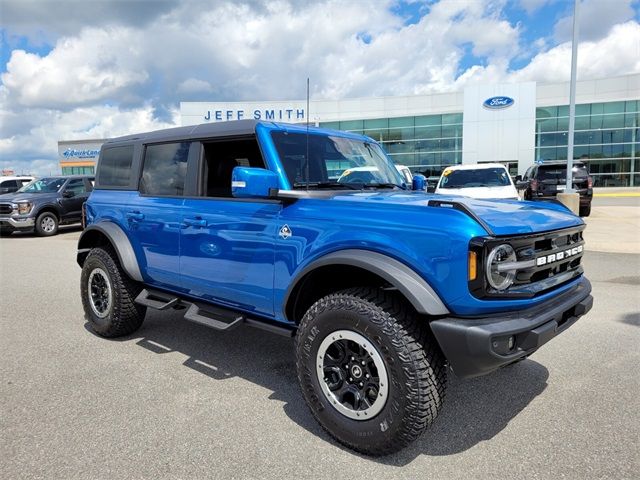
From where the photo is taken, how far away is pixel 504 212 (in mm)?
2818

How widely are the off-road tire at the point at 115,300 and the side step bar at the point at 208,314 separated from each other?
184mm

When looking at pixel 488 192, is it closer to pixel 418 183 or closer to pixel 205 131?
pixel 418 183

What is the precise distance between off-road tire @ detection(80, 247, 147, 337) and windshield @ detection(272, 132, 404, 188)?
7.30ft

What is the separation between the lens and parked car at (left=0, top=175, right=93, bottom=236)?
14414 mm

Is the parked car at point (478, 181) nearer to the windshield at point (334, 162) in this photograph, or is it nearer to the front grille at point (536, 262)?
the windshield at point (334, 162)

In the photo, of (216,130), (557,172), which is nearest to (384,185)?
(216,130)

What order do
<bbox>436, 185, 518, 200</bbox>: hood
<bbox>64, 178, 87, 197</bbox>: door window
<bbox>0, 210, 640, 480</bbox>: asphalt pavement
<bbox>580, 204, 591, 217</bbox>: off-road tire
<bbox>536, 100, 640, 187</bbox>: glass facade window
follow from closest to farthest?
<bbox>0, 210, 640, 480</bbox>: asphalt pavement
<bbox>436, 185, 518, 200</bbox>: hood
<bbox>580, 204, 591, 217</bbox>: off-road tire
<bbox>64, 178, 87, 197</bbox>: door window
<bbox>536, 100, 640, 187</bbox>: glass facade window

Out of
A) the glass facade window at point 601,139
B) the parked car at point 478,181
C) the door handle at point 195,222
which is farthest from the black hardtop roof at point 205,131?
the glass facade window at point 601,139

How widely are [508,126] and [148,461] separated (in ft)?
131

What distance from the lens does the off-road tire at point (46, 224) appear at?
1474cm

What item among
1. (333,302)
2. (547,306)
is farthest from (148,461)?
(547,306)

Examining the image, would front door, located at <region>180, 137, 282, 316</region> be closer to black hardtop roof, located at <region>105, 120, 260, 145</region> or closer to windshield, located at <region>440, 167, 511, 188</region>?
black hardtop roof, located at <region>105, 120, 260, 145</region>

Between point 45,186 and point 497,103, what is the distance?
3334cm

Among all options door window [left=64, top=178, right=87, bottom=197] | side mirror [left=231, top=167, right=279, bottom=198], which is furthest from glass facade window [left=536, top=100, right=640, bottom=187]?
side mirror [left=231, top=167, right=279, bottom=198]
